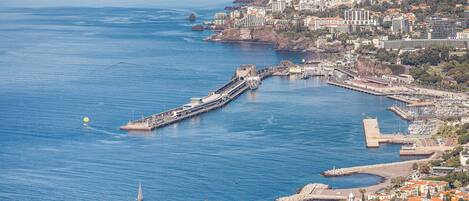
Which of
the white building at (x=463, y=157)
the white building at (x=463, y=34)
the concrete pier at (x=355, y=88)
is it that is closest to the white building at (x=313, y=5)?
the white building at (x=463, y=34)

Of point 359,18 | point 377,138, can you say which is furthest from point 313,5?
point 377,138

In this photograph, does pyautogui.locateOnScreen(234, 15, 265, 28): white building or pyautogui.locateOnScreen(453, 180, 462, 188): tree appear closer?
pyautogui.locateOnScreen(453, 180, 462, 188): tree

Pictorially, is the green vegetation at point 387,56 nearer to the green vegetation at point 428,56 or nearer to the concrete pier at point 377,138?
the green vegetation at point 428,56

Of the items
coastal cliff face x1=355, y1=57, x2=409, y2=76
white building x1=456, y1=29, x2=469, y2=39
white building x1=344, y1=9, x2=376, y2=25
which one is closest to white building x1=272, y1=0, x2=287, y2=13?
white building x1=344, y1=9, x2=376, y2=25

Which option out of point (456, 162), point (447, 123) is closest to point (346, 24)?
point (447, 123)

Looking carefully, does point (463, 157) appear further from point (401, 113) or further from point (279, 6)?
point (279, 6)

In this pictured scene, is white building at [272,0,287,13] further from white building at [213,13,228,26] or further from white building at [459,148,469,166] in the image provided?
white building at [459,148,469,166]
